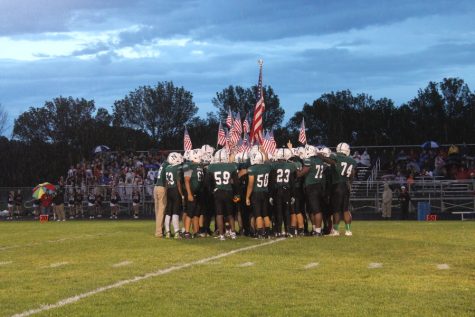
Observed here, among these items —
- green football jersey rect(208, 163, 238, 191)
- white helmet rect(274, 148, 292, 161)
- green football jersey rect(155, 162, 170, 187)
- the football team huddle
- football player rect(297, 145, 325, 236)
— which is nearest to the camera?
green football jersey rect(208, 163, 238, 191)

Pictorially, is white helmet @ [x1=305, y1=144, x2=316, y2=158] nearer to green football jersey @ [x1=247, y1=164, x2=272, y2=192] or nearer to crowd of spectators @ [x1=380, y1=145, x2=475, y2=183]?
green football jersey @ [x1=247, y1=164, x2=272, y2=192]

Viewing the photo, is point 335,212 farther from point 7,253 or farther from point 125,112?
point 125,112

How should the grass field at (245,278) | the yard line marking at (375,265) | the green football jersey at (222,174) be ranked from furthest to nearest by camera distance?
the green football jersey at (222,174) < the yard line marking at (375,265) < the grass field at (245,278)

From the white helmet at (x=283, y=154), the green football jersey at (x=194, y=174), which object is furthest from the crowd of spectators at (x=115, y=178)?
the green football jersey at (x=194, y=174)

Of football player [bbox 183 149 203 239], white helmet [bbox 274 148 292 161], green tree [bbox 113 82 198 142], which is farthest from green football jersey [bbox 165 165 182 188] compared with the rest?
green tree [bbox 113 82 198 142]

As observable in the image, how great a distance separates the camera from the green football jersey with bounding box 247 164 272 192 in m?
17.8

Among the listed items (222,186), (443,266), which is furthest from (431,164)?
(443,266)

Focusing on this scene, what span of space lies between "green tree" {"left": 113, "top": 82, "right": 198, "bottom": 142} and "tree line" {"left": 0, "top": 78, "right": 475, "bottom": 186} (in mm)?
86

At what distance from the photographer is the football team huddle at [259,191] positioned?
1795cm

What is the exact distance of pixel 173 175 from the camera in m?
18.7

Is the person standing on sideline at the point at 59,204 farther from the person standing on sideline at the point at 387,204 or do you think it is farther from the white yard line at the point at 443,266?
the white yard line at the point at 443,266

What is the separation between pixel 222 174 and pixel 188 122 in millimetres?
56333

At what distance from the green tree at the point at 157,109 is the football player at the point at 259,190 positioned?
55381 mm

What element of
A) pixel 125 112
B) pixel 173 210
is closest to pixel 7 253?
pixel 173 210
